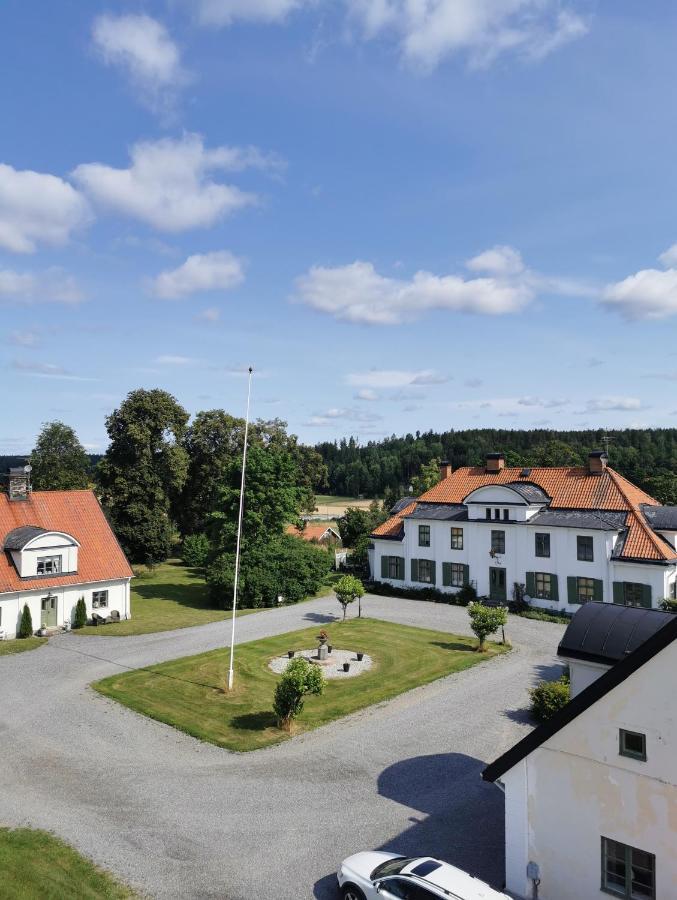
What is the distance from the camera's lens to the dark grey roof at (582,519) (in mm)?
35031

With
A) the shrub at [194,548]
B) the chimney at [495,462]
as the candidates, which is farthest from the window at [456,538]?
the shrub at [194,548]

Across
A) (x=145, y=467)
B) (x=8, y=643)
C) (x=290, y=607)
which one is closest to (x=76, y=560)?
(x=8, y=643)

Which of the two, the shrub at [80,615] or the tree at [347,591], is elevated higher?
the tree at [347,591]

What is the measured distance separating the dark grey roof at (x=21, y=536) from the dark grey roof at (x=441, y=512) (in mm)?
22838

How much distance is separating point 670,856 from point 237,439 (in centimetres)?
5215

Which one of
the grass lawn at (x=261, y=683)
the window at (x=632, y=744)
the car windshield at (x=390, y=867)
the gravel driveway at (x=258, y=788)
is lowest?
the gravel driveway at (x=258, y=788)

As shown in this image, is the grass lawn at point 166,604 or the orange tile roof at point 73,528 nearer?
the orange tile roof at point 73,528

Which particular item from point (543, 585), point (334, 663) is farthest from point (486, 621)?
point (543, 585)

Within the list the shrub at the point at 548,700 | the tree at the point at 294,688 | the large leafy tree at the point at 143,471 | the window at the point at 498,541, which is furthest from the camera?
the large leafy tree at the point at 143,471

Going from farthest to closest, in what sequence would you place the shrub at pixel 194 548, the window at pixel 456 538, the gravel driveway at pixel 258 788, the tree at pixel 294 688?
1. the shrub at pixel 194 548
2. the window at pixel 456 538
3. the tree at pixel 294 688
4. the gravel driveway at pixel 258 788

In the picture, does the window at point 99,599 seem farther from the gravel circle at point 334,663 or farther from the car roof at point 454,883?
the car roof at point 454,883

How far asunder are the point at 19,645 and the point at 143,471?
2218 centimetres

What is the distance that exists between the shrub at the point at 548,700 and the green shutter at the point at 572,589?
53.0ft

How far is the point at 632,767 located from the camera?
10203 mm
